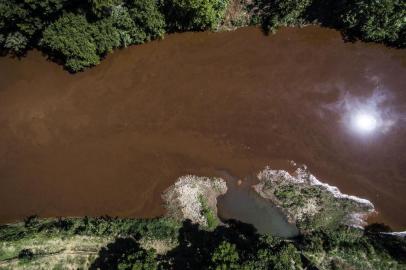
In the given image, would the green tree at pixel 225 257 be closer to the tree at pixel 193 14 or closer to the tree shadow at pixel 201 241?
the tree shadow at pixel 201 241

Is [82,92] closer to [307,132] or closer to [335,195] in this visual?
[307,132]

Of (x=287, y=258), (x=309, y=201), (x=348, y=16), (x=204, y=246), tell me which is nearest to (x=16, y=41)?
(x=204, y=246)

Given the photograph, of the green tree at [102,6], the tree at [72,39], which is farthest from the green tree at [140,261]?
the green tree at [102,6]

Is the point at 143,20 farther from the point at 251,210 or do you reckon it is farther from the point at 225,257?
the point at 225,257

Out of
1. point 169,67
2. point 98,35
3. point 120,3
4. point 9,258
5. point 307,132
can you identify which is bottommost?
point 9,258

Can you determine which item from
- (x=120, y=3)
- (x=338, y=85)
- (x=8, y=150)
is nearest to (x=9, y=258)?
(x=8, y=150)
